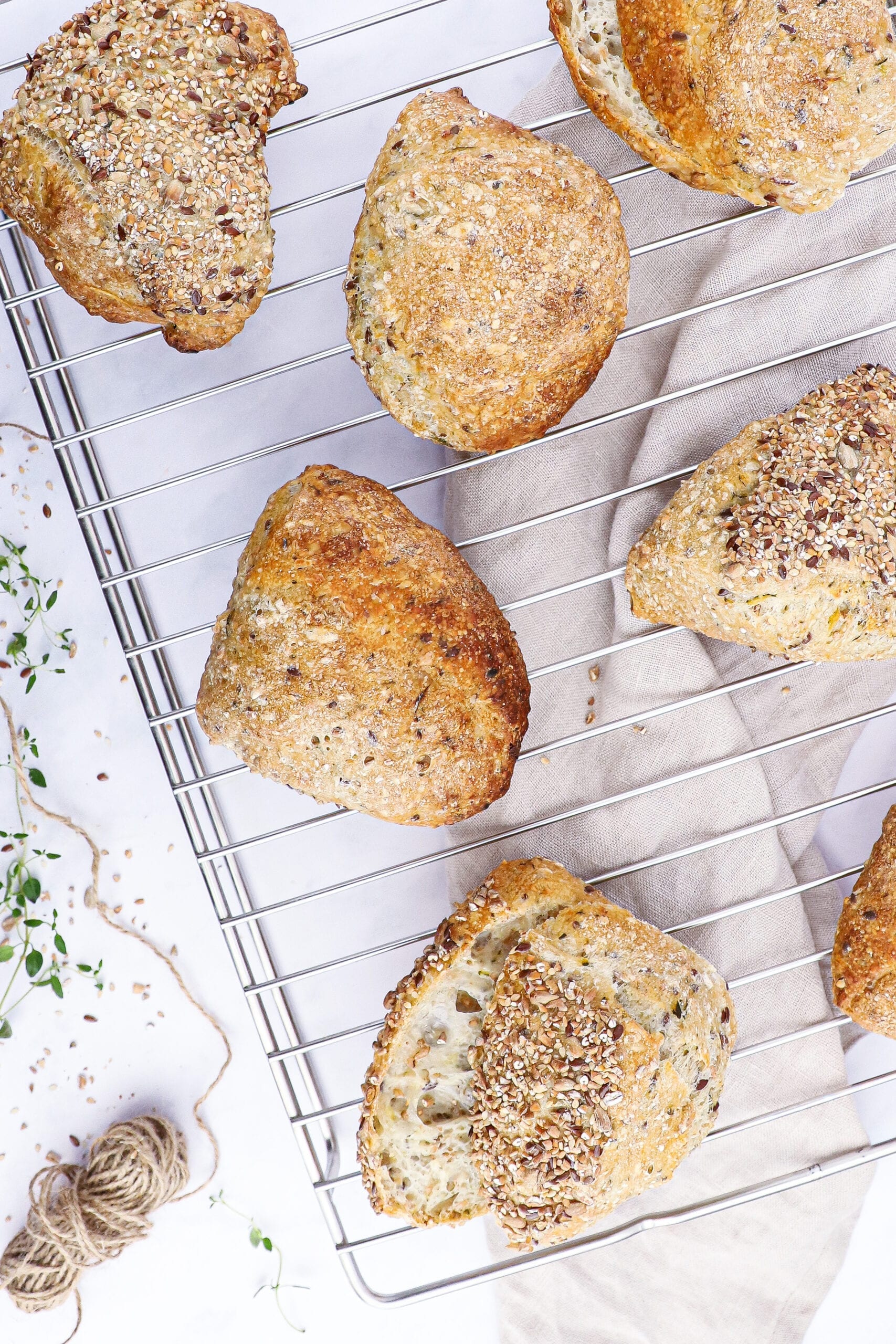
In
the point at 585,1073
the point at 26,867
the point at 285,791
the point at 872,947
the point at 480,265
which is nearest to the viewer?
the point at 480,265

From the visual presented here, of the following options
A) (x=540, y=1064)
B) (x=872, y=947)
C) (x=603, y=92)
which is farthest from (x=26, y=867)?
(x=603, y=92)

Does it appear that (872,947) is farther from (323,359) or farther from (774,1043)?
(323,359)

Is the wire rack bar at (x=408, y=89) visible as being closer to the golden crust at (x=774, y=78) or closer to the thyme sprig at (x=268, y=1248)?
the golden crust at (x=774, y=78)

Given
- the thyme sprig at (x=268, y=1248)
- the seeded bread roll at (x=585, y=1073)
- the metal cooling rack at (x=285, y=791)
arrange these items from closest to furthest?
the seeded bread roll at (x=585, y=1073), the metal cooling rack at (x=285, y=791), the thyme sprig at (x=268, y=1248)

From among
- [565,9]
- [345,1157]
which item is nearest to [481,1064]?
[345,1157]

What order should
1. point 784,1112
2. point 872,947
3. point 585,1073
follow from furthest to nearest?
point 784,1112 < point 872,947 < point 585,1073

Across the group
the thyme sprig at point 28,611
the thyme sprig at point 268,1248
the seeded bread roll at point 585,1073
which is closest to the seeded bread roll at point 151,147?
the thyme sprig at point 28,611
